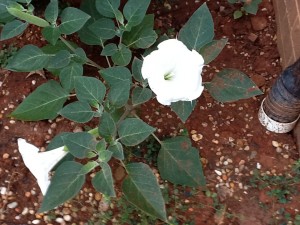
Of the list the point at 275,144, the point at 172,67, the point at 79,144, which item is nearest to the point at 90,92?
the point at 79,144

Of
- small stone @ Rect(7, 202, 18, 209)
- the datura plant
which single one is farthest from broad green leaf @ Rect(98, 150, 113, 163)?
small stone @ Rect(7, 202, 18, 209)

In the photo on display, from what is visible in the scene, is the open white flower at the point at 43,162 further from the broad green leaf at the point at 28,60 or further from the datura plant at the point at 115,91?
the broad green leaf at the point at 28,60

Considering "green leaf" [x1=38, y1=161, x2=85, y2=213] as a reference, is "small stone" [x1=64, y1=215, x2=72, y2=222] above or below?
below

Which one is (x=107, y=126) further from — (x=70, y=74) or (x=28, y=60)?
(x=28, y=60)

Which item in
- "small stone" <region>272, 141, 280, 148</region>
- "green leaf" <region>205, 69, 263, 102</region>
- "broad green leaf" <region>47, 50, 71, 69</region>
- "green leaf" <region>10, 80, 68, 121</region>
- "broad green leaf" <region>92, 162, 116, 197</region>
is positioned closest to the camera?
"broad green leaf" <region>92, 162, 116, 197</region>

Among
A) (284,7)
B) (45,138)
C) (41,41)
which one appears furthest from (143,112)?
(284,7)

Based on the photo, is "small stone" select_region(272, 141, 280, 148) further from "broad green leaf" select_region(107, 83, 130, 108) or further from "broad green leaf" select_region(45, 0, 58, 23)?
"broad green leaf" select_region(45, 0, 58, 23)
